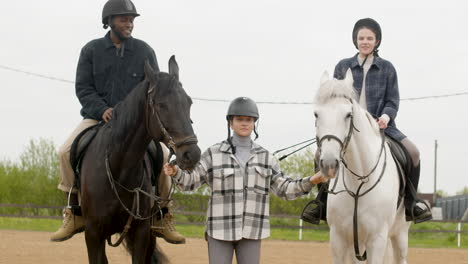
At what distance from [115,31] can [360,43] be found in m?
2.61

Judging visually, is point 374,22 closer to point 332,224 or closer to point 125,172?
point 332,224

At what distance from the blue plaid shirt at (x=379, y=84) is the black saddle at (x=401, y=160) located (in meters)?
0.30

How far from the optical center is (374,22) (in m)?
7.20

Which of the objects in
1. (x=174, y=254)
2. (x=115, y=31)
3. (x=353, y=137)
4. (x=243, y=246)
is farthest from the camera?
(x=174, y=254)

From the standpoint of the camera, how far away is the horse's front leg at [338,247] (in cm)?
628

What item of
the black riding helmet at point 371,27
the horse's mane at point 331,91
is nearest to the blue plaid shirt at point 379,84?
the black riding helmet at point 371,27

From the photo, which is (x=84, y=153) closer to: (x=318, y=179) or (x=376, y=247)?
(x=318, y=179)

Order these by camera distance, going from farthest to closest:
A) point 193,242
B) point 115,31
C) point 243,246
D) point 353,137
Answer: point 193,242 < point 115,31 < point 353,137 < point 243,246

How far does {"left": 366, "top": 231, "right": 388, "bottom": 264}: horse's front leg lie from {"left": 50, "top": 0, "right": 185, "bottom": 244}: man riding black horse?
6.56 feet

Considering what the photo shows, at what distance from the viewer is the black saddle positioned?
7.05 metres

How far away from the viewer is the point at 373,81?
7219 mm

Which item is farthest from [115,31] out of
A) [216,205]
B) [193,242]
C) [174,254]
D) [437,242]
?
[437,242]

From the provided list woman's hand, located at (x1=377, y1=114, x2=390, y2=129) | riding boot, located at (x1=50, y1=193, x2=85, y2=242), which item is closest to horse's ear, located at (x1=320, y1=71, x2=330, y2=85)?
woman's hand, located at (x1=377, y1=114, x2=390, y2=129)

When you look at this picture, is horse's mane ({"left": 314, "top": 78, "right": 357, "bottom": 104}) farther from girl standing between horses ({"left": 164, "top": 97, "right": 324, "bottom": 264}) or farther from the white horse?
girl standing between horses ({"left": 164, "top": 97, "right": 324, "bottom": 264})
